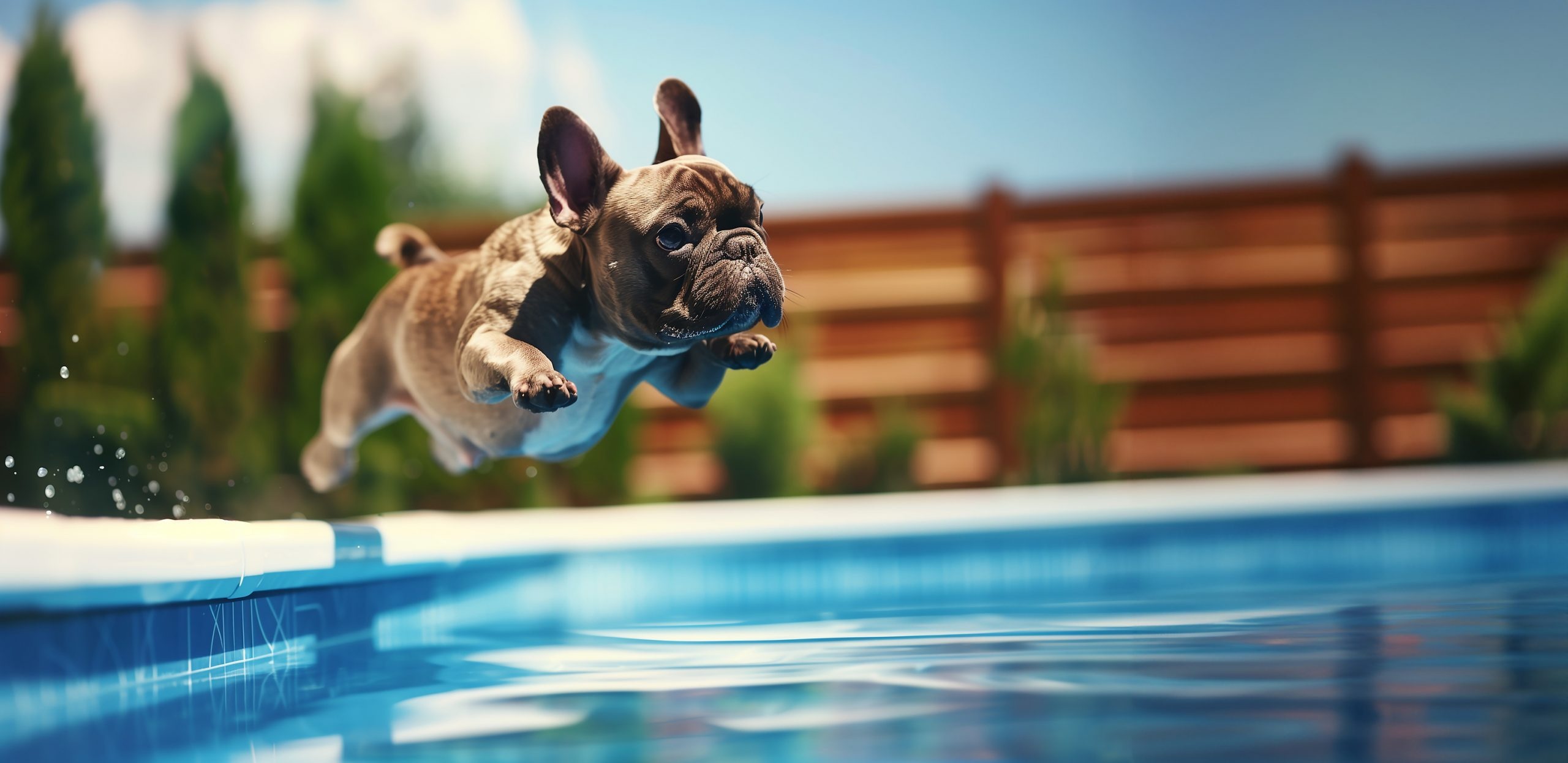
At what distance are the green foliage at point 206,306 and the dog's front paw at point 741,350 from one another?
215 inches

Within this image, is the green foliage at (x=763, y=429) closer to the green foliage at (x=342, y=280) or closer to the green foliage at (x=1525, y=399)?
the green foliage at (x=342, y=280)

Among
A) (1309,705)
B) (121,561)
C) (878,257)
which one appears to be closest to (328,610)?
(121,561)

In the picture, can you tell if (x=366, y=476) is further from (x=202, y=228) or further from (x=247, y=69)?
(x=247, y=69)

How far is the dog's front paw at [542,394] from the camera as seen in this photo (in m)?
1.98

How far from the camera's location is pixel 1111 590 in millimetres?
3957

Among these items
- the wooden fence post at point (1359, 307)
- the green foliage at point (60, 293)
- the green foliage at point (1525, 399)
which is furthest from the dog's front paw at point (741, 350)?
the wooden fence post at point (1359, 307)

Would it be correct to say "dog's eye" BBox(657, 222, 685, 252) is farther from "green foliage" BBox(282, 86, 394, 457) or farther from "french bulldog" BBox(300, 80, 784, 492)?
"green foliage" BBox(282, 86, 394, 457)

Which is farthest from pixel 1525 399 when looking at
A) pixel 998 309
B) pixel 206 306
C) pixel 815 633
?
pixel 206 306

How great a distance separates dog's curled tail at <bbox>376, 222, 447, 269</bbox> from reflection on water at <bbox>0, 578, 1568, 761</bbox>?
0.91 meters

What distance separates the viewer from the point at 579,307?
7.92ft

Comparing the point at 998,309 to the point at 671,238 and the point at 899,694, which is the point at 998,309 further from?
the point at 899,694

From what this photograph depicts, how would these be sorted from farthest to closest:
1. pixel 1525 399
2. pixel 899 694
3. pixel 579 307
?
pixel 1525 399
pixel 579 307
pixel 899 694

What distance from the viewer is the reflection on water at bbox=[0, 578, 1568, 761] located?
147cm

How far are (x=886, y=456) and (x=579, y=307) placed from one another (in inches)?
202
